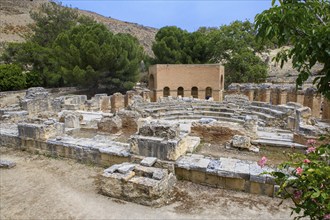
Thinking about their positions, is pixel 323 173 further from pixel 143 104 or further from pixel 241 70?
pixel 241 70

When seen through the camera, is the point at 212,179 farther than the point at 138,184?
Yes

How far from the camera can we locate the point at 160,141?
19.4 feet

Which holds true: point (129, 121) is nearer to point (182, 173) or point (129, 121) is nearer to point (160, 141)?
point (160, 141)

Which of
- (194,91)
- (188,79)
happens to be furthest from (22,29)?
(194,91)

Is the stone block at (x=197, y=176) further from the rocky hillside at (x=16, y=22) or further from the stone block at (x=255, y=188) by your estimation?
the rocky hillside at (x=16, y=22)

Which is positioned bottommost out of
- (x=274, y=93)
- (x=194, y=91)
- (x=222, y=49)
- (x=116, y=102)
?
(x=116, y=102)

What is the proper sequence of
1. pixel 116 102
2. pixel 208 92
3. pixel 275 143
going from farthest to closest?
pixel 208 92
pixel 116 102
pixel 275 143

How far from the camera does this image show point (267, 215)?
4.36 metres

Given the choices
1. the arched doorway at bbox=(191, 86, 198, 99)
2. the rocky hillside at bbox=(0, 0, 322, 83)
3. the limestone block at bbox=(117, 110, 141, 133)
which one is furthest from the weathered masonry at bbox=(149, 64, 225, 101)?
the limestone block at bbox=(117, 110, 141, 133)

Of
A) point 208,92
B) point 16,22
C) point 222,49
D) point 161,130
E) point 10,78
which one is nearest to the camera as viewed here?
point 161,130

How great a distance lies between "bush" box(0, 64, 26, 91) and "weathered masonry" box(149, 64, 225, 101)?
12.1m

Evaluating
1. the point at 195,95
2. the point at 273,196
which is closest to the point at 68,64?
the point at 195,95

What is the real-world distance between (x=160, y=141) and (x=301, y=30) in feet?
13.8

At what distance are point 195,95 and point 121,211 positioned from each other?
71.2 feet
